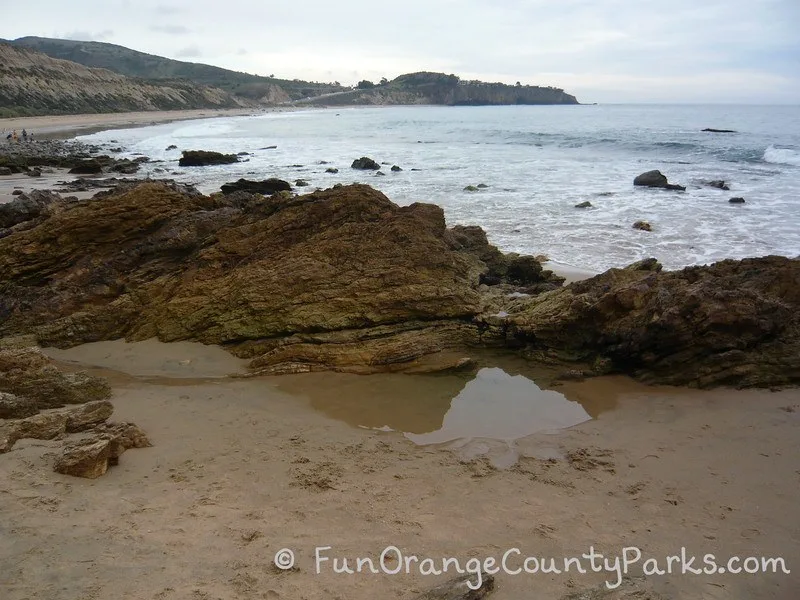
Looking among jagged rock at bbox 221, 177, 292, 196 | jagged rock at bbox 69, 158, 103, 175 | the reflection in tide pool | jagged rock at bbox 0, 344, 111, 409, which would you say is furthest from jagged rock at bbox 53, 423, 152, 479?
jagged rock at bbox 69, 158, 103, 175

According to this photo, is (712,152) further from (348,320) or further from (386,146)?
(348,320)

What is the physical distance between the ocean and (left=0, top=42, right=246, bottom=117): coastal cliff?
2479 centimetres

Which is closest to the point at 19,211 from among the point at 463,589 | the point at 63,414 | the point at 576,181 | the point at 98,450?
the point at 63,414

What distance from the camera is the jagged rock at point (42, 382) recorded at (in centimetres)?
505

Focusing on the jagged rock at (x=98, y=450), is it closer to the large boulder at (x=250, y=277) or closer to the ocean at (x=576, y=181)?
the large boulder at (x=250, y=277)

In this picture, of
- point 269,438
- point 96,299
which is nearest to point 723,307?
point 269,438

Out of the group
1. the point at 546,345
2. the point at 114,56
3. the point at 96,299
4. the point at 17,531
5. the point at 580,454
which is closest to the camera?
the point at 17,531

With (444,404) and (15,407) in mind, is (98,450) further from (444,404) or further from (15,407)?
(444,404)

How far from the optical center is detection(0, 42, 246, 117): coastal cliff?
58.1 meters

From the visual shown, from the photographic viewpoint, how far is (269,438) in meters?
4.75

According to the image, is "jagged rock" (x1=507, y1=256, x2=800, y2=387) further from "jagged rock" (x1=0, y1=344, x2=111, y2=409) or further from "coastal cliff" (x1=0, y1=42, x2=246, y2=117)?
"coastal cliff" (x1=0, y1=42, x2=246, y2=117)

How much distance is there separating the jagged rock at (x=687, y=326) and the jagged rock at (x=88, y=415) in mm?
4218

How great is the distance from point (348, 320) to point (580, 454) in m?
2.98

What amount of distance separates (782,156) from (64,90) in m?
73.0
